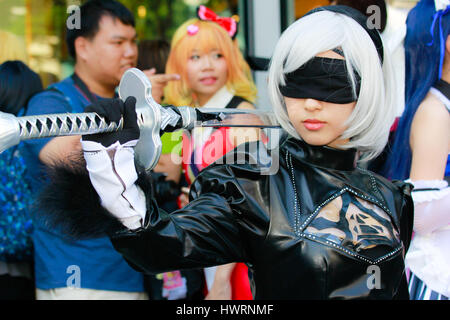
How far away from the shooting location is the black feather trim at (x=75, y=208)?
1.03 metres

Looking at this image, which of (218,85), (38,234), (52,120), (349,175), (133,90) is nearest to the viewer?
(52,120)

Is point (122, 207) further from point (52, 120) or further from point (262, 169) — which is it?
point (262, 169)

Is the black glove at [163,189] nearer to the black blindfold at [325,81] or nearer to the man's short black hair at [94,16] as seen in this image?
the man's short black hair at [94,16]

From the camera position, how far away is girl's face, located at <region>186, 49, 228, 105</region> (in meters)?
2.20

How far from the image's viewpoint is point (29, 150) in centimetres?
197

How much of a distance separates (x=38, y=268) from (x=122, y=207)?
118 cm

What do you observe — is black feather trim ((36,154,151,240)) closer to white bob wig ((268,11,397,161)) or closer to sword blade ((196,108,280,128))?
sword blade ((196,108,280,128))

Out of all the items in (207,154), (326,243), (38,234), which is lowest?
(38,234)

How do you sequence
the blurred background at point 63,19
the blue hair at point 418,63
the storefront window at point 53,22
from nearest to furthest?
the blue hair at point 418,63 → the blurred background at point 63,19 → the storefront window at point 53,22

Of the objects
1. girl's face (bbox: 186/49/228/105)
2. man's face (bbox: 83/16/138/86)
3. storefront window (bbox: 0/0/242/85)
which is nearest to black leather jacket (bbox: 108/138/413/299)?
girl's face (bbox: 186/49/228/105)

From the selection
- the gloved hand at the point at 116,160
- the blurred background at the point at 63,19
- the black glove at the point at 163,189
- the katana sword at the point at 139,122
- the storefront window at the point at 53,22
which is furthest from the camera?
the storefront window at the point at 53,22

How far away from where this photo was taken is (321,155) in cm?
129

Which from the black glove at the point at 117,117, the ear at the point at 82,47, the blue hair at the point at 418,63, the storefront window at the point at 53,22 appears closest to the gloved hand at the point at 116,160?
the black glove at the point at 117,117
